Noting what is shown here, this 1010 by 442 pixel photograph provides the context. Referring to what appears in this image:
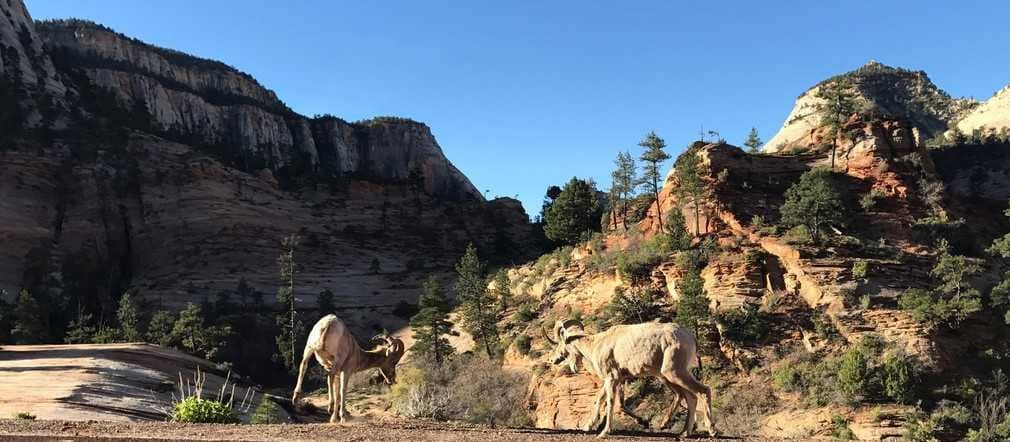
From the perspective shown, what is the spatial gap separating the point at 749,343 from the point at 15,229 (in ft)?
221

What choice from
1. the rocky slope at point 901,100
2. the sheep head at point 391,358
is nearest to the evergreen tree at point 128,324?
the sheep head at point 391,358

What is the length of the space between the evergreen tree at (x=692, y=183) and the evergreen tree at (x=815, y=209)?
5268 mm

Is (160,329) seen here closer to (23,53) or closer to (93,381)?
(93,381)

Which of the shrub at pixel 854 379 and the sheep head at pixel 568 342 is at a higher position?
the sheep head at pixel 568 342

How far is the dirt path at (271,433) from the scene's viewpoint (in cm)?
949

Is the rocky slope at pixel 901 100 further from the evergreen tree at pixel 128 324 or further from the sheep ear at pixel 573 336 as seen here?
the sheep ear at pixel 573 336

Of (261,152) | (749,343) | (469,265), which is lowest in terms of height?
(749,343)

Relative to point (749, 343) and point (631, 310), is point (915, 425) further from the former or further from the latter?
point (631, 310)

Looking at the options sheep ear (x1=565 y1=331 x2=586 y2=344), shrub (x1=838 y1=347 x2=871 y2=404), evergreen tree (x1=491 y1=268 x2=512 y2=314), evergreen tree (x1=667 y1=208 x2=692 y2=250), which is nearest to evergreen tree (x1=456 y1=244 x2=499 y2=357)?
evergreen tree (x1=491 y1=268 x2=512 y2=314)

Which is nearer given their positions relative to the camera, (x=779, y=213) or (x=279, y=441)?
(x=279, y=441)

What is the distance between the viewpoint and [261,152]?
4978 inches

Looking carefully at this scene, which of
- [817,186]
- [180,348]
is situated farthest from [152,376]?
[817,186]

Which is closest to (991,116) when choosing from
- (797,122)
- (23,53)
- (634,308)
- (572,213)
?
(797,122)

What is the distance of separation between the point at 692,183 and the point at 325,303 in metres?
35.1
